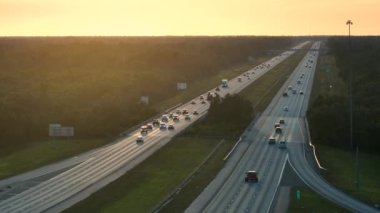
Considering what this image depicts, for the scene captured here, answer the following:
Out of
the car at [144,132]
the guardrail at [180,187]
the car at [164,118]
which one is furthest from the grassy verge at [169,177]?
the car at [164,118]

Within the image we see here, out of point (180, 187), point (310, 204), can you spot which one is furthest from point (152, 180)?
point (310, 204)

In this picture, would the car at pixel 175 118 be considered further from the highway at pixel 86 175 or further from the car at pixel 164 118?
the highway at pixel 86 175

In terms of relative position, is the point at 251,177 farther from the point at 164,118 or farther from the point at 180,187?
the point at 164,118

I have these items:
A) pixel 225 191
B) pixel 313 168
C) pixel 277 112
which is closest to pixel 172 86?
pixel 277 112

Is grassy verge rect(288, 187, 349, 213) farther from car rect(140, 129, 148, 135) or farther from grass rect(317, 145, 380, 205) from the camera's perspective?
car rect(140, 129, 148, 135)

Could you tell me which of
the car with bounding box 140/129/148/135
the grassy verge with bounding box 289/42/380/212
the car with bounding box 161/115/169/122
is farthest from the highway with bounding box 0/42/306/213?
the car with bounding box 161/115/169/122

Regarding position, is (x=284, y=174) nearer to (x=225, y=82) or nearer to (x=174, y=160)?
(x=174, y=160)
